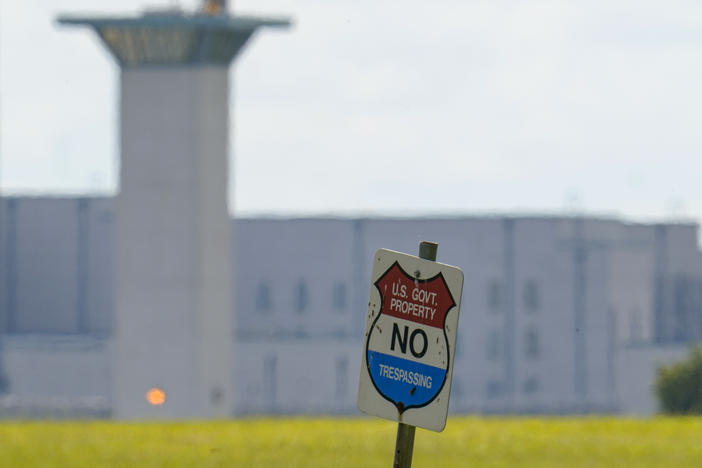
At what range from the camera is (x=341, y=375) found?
8888 cm

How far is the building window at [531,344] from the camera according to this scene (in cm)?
9256

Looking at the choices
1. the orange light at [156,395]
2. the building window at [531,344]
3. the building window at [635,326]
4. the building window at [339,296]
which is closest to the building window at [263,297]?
the building window at [339,296]

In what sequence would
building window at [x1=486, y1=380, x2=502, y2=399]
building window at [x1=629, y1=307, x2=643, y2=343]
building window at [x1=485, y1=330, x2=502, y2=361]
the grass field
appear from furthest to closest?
building window at [x1=485, y1=330, x2=502, y2=361], building window at [x1=486, y1=380, x2=502, y2=399], building window at [x1=629, y1=307, x2=643, y2=343], the grass field

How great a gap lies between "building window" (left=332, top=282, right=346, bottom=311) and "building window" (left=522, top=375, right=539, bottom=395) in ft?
38.6

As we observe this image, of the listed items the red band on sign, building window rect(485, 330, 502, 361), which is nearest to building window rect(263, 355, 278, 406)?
building window rect(485, 330, 502, 361)

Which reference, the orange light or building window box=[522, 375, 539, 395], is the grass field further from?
building window box=[522, 375, 539, 395]

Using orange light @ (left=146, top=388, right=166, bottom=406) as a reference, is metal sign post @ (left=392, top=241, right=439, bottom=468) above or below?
above

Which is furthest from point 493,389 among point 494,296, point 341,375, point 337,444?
point 337,444

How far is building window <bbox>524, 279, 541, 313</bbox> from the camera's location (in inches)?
3578

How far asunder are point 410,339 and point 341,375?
83817 millimetres

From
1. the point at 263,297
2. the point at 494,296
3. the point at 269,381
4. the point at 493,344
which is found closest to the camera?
the point at 269,381

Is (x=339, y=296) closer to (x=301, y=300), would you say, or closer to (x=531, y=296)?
(x=301, y=300)

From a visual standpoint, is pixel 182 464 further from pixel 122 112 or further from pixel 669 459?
pixel 122 112

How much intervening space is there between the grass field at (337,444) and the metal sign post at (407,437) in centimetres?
1321
